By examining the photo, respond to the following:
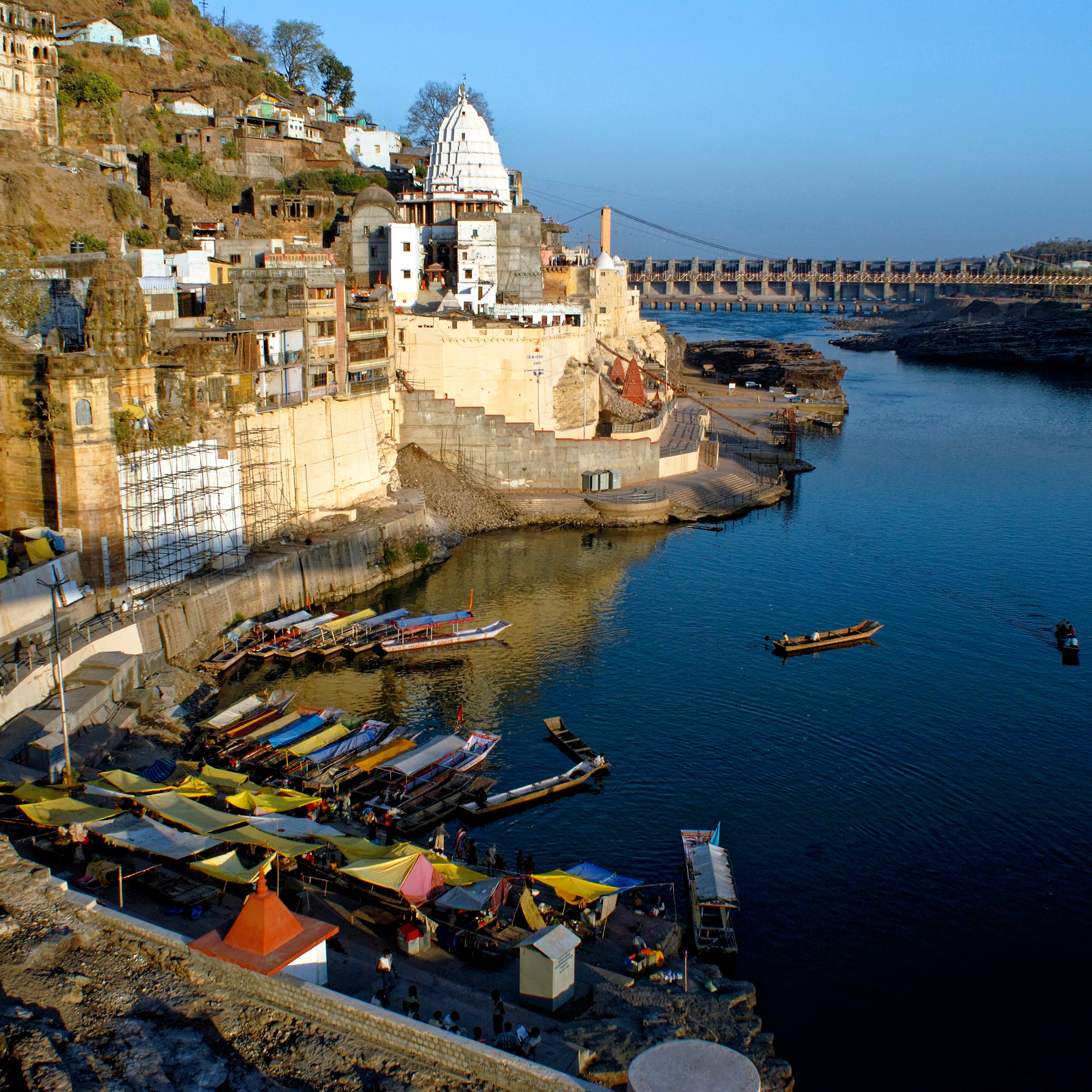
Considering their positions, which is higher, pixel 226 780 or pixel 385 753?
pixel 226 780

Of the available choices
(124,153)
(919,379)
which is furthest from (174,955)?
(919,379)

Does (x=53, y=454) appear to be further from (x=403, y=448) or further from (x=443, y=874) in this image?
(x=403, y=448)

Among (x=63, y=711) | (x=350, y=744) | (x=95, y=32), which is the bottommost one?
(x=350, y=744)

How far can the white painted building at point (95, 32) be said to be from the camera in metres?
55.9

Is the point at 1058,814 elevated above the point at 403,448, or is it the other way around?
the point at 403,448

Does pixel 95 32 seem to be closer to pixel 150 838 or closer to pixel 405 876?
pixel 150 838

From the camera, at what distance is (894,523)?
1683 inches

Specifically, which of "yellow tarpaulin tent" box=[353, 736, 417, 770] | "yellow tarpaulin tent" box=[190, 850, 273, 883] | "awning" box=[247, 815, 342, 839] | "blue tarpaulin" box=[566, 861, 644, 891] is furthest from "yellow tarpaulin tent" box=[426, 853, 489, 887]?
"yellow tarpaulin tent" box=[353, 736, 417, 770]

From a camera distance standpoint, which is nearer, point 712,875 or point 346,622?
point 712,875

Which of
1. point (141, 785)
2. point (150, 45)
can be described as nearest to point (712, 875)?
point (141, 785)

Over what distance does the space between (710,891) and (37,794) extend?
1065 centimetres

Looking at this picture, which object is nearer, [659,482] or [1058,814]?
[1058,814]

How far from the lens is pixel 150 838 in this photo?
653 inches

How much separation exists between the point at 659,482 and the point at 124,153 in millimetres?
27484
